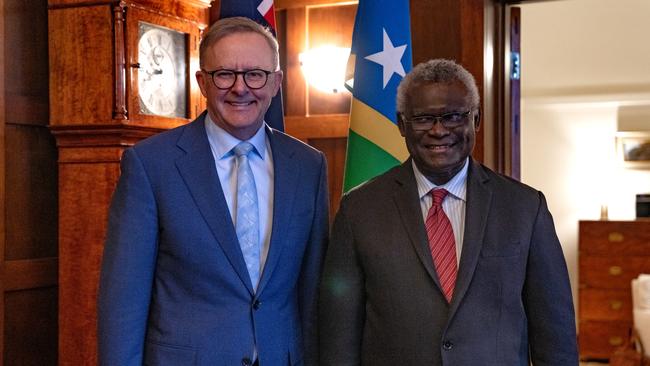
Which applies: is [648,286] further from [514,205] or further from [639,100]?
[514,205]

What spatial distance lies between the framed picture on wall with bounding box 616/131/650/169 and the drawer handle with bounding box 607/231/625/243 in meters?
0.93

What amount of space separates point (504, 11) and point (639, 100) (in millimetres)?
4501

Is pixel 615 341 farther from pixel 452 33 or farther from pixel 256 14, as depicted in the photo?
pixel 256 14

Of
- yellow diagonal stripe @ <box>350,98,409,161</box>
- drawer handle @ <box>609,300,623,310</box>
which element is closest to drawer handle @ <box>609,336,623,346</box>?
drawer handle @ <box>609,300,623,310</box>

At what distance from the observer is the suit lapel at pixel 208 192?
1.73 m

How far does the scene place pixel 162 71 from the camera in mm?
2803

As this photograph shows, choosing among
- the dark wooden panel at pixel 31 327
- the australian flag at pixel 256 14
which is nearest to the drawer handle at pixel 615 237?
the australian flag at pixel 256 14

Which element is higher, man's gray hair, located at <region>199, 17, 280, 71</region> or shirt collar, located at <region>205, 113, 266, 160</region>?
man's gray hair, located at <region>199, 17, 280, 71</region>

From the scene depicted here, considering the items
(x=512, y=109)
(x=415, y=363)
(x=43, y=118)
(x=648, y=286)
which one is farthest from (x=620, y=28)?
(x=415, y=363)

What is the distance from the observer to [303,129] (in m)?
3.76

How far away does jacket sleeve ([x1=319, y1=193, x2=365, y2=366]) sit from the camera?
1757 mm

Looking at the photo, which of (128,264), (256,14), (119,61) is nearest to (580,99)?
(256,14)

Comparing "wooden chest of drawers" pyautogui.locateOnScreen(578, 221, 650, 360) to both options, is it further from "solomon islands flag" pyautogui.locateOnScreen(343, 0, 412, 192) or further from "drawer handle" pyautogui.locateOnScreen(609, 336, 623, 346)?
"solomon islands flag" pyautogui.locateOnScreen(343, 0, 412, 192)

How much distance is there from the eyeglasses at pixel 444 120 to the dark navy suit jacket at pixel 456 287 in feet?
0.47
